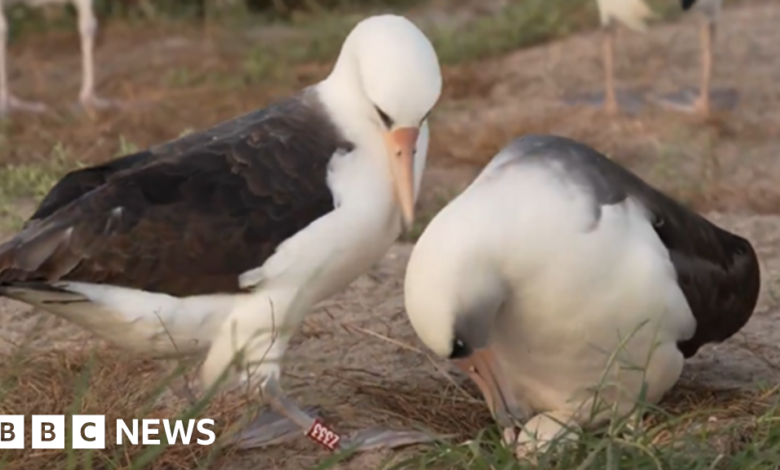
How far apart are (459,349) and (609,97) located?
493cm

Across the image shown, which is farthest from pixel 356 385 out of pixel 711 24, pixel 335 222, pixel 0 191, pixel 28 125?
pixel 711 24

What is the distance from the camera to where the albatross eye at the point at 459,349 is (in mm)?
3180

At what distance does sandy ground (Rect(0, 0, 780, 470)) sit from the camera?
157 inches

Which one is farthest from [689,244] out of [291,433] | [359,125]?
[291,433]

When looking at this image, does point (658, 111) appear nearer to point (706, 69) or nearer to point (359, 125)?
point (706, 69)

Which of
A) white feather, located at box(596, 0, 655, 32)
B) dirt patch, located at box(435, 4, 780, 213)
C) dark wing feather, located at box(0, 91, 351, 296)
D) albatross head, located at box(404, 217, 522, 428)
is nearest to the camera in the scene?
albatross head, located at box(404, 217, 522, 428)

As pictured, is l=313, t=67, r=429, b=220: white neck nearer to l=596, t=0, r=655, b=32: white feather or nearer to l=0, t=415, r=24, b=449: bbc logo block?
l=0, t=415, r=24, b=449: bbc logo block

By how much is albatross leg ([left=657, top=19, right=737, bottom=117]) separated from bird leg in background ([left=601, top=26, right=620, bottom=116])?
1.02 ft

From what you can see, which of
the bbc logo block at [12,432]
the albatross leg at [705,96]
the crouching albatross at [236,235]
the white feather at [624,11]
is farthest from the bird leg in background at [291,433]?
the white feather at [624,11]

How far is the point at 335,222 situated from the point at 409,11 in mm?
8253

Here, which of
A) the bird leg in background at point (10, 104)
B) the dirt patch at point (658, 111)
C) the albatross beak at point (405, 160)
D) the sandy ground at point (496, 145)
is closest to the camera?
the albatross beak at point (405, 160)

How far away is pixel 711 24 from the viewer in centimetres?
829

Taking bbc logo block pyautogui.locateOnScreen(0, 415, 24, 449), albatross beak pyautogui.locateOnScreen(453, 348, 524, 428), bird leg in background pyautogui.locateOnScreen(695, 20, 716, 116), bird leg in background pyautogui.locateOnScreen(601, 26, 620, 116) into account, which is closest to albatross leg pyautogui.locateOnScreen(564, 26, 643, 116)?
bird leg in background pyautogui.locateOnScreen(601, 26, 620, 116)

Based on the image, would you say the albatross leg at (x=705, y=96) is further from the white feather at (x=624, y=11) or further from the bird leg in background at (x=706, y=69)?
the white feather at (x=624, y=11)
